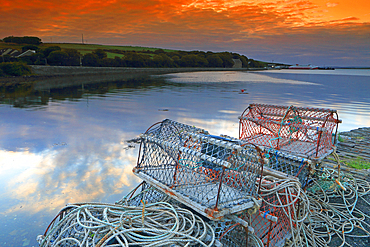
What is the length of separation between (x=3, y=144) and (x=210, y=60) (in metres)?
120

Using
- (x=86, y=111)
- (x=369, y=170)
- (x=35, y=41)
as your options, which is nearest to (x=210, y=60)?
(x=35, y=41)

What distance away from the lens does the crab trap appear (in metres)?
3.12

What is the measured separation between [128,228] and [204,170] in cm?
155

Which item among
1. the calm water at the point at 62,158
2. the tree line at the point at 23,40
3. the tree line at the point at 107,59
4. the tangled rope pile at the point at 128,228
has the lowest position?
the calm water at the point at 62,158

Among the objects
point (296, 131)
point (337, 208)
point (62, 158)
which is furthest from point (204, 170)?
point (62, 158)

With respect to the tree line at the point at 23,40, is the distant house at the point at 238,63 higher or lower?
lower

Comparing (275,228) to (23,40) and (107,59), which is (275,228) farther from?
(23,40)

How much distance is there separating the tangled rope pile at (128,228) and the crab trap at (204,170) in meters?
0.22

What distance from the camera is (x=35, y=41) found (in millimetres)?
93312

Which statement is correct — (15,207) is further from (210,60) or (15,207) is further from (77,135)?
(210,60)

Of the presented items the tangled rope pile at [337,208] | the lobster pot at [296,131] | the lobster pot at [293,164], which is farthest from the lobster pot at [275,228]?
the lobster pot at [296,131]

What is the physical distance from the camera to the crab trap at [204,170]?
312cm

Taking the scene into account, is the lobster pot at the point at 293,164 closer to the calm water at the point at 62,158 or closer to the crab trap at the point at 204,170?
the crab trap at the point at 204,170

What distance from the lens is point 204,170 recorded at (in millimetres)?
4188
